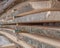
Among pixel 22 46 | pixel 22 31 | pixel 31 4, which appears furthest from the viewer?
pixel 22 31

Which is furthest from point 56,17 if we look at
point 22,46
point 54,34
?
point 22,46

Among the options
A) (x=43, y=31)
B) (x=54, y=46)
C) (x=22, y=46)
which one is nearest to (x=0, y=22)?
(x=22, y=46)

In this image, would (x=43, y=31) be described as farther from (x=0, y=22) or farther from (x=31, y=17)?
(x=0, y=22)

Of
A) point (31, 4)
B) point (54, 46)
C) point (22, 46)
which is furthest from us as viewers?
point (22, 46)

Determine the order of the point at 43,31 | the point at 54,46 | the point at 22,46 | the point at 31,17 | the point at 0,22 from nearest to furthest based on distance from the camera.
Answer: the point at 54,46, the point at 43,31, the point at 31,17, the point at 22,46, the point at 0,22

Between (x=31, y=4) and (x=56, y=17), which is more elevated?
(x=31, y=4)

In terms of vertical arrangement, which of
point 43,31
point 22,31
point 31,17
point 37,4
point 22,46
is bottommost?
point 22,46

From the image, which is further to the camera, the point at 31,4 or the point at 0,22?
the point at 0,22

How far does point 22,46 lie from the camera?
2020 millimetres

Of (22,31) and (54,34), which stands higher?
(54,34)

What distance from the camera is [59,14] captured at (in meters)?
1.24

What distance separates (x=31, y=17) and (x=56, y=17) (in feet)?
1.60

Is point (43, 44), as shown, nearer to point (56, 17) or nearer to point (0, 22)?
point (56, 17)

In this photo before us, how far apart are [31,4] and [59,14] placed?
26.0 inches
